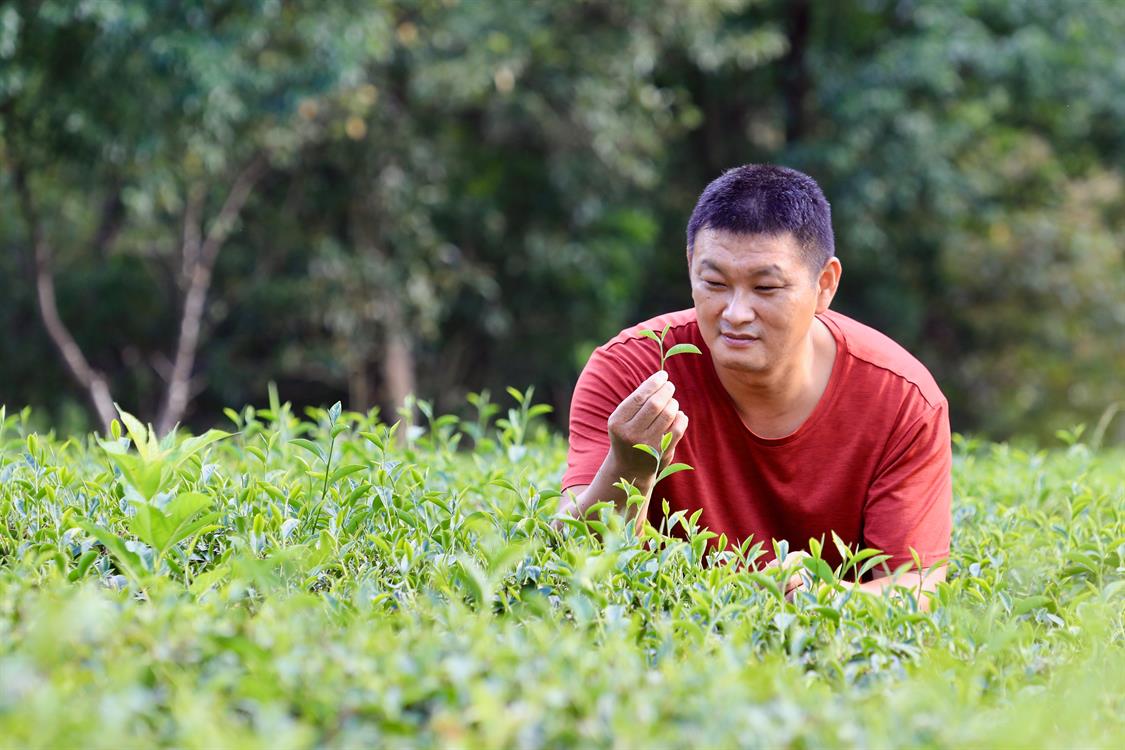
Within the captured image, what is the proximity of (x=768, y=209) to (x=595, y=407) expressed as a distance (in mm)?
727

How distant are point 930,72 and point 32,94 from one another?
9815 millimetres

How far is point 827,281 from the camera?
3604 millimetres

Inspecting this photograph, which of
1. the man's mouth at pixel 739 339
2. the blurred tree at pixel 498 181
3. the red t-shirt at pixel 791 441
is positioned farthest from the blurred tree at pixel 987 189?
the man's mouth at pixel 739 339

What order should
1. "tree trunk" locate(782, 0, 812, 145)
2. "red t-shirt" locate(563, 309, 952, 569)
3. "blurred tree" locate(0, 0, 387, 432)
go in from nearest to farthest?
1. "red t-shirt" locate(563, 309, 952, 569)
2. "blurred tree" locate(0, 0, 387, 432)
3. "tree trunk" locate(782, 0, 812, 145)

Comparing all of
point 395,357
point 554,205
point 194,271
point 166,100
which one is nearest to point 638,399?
point 166,100

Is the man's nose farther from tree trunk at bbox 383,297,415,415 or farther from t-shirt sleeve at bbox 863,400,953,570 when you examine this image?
tree trunk at bbox 383,297,415,415

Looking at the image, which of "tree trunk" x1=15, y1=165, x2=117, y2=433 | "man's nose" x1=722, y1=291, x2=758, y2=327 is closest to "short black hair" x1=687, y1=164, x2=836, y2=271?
"man's nose" x1=722, y1=291, x2=758, y2=327

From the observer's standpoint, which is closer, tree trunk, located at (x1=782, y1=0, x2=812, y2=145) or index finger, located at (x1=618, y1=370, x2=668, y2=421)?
→ index finger, located at (x1=618, y1=370, x2=668, y2=421)

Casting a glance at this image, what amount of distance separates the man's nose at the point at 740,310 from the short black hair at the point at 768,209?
0.58 ft

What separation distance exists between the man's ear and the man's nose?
30cm

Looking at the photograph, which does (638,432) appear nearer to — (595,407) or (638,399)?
(638,399)

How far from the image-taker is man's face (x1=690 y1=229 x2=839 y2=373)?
3332mm

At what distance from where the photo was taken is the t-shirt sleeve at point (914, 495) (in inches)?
128

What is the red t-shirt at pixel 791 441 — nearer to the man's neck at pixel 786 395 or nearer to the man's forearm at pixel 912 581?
the man's neck at pixel 786 395
